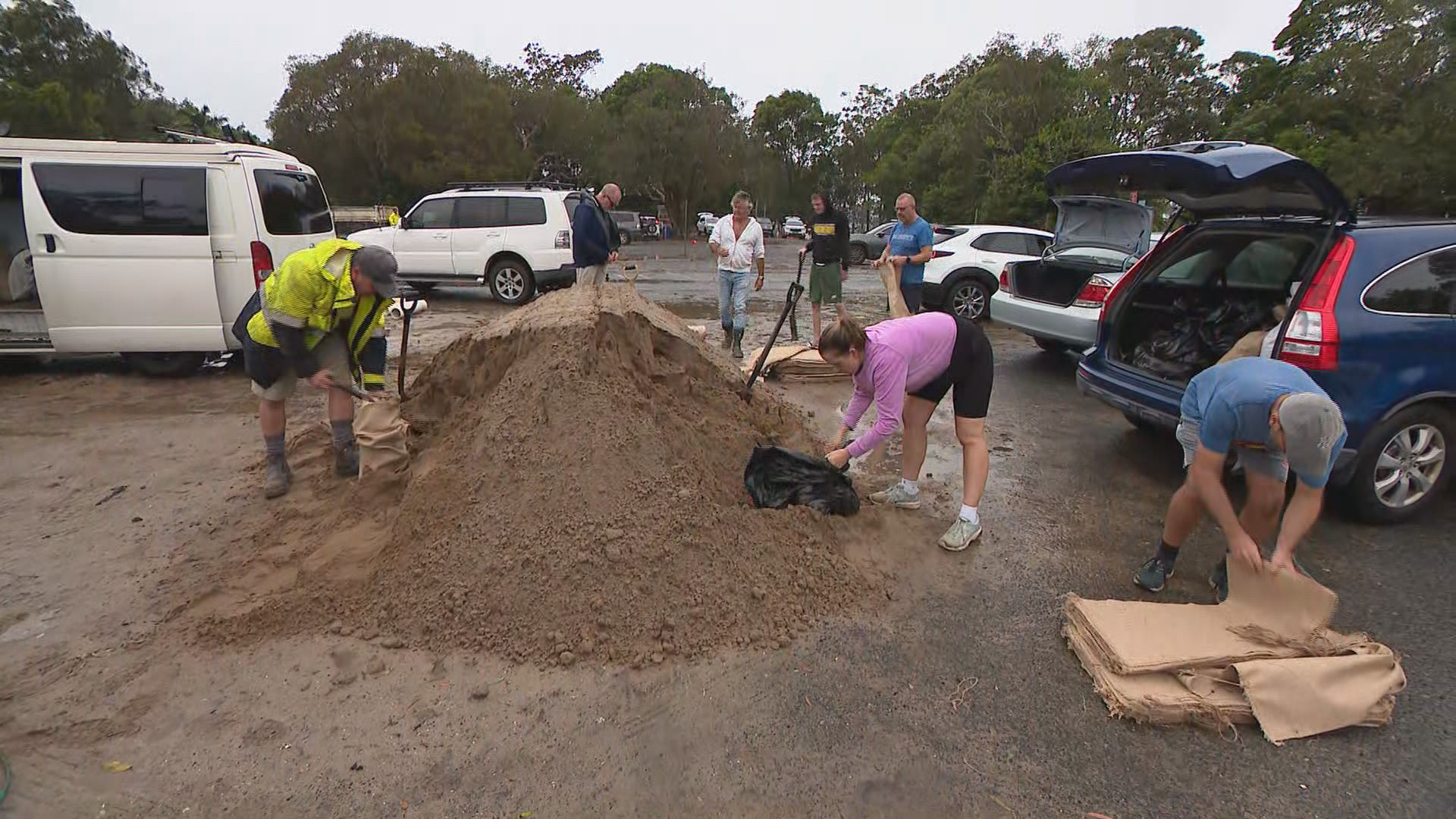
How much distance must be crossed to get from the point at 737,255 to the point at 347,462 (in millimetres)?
4224

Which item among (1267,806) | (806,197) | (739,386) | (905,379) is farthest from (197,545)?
(806,197)

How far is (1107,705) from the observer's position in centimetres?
263

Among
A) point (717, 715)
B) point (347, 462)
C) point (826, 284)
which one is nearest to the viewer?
point (717, 715)

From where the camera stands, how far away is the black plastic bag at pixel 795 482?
3.71 metres

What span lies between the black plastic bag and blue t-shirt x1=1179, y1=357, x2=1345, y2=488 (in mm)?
1578

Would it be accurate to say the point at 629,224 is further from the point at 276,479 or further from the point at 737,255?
the point at 276,479

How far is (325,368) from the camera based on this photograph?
165 inches

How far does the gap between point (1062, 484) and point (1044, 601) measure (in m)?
1.57

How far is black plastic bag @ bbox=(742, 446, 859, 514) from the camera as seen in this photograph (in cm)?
371

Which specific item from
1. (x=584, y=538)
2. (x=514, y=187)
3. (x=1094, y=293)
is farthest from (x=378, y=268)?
(x=514, y=187)

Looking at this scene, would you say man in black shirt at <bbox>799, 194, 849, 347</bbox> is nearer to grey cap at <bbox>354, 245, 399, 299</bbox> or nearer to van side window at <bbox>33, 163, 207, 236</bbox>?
grey cap at <bbox>354, 245, 399, 299</bbox>

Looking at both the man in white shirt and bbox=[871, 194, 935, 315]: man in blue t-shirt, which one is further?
the man in white shirt

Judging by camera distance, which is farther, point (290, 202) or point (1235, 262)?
point (290, 202)

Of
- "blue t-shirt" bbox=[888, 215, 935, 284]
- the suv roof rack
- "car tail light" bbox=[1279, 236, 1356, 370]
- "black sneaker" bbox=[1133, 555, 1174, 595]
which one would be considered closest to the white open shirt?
"blue t-shirt" bbox=[888, 215, 935, 284]
